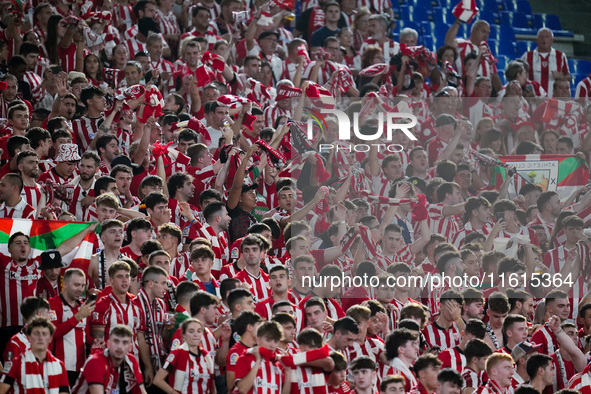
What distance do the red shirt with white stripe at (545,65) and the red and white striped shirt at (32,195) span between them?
814cm

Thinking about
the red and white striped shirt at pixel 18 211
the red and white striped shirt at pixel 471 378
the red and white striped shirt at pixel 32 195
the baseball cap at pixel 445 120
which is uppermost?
the baseball cap at pixel 445 120

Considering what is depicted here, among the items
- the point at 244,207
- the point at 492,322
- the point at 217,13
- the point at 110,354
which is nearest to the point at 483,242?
the point at 492,322

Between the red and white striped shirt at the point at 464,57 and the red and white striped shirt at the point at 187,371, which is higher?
the red and white striped shirt at the point at 464,57

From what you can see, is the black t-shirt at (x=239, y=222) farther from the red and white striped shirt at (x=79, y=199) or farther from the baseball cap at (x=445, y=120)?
the baseball cap at (x=445, y=120)

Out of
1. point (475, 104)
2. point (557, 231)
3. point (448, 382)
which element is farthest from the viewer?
point (475, 104)

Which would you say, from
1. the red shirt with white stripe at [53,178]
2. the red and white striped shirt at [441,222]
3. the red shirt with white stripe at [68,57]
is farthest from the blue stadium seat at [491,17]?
the red shirt with white stripe at [53,178]

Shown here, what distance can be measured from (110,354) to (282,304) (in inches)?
51.4

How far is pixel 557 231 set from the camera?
10711 mm

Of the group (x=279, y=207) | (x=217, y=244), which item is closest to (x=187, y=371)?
(x=217, y=244)

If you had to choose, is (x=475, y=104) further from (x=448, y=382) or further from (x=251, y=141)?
(x=448, y=382)

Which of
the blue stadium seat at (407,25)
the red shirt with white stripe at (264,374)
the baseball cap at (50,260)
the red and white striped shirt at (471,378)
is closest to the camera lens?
the red shirt with white stripe at (264,374)

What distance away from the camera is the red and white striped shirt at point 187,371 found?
7062 mm

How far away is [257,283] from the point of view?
8.36 meters

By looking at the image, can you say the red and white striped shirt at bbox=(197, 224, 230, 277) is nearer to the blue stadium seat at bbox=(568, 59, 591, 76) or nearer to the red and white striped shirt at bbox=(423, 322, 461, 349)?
the red and white striped shirt at bbox=(423, 322, 461, 349)
